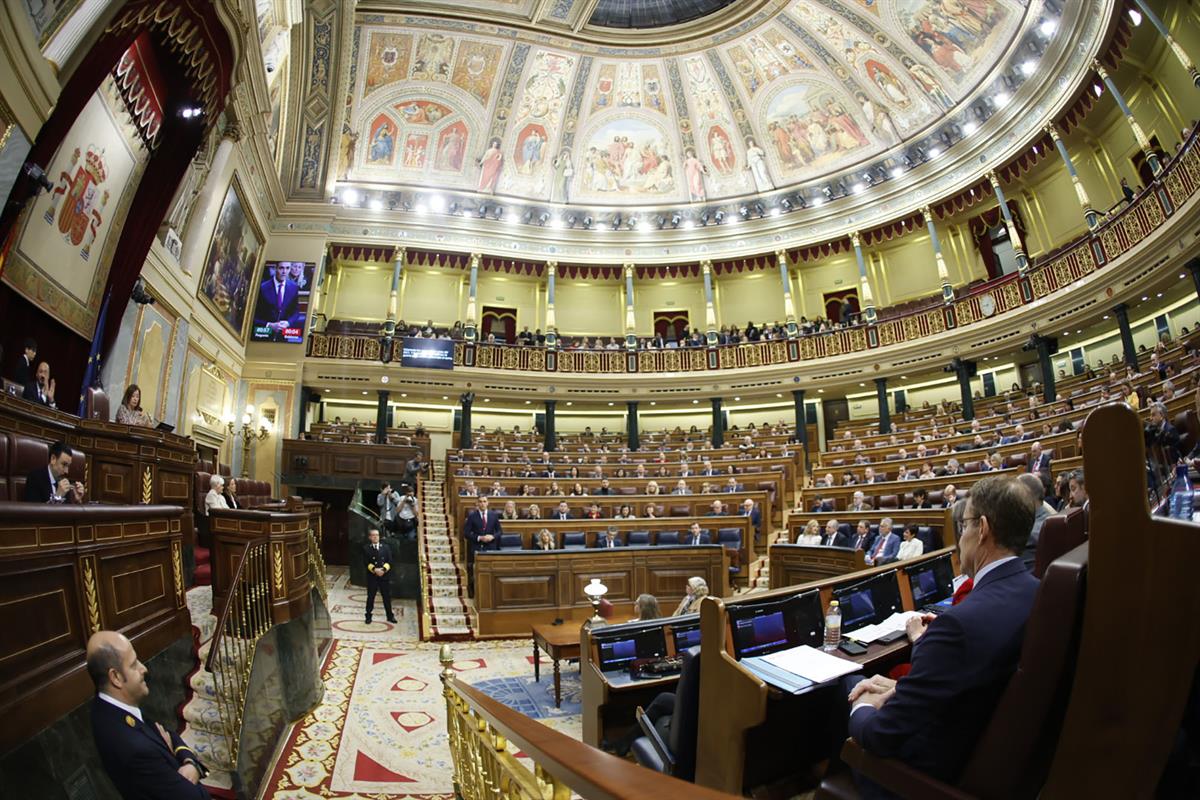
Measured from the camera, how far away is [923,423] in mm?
15031

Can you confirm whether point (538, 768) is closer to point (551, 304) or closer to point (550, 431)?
point (550, 431)

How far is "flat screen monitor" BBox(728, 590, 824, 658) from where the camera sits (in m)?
2.55

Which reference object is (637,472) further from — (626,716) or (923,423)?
(626,716)

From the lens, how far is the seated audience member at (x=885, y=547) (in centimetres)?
650

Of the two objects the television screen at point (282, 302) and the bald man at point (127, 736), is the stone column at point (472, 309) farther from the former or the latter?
the bald man at point (127, 736)

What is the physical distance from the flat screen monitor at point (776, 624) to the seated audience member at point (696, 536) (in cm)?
609

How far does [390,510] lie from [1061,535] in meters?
10.7

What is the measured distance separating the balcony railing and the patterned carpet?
1022 centimetres

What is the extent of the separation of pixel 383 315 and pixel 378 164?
4.85 meters

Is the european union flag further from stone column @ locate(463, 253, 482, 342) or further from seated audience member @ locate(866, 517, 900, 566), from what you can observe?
stone column @ locate(463, 253, 482, 342)

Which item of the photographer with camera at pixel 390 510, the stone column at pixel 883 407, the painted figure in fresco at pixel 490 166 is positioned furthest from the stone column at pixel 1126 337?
the painted figure in fresco at pixel 490 166

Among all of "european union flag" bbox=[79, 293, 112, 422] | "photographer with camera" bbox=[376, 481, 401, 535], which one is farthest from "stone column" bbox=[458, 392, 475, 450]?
"european union flag" bbox=[79, 293, 112, 422]

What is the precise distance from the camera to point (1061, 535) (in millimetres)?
1634

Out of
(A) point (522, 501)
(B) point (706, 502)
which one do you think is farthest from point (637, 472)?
(A) point (522, 501)
